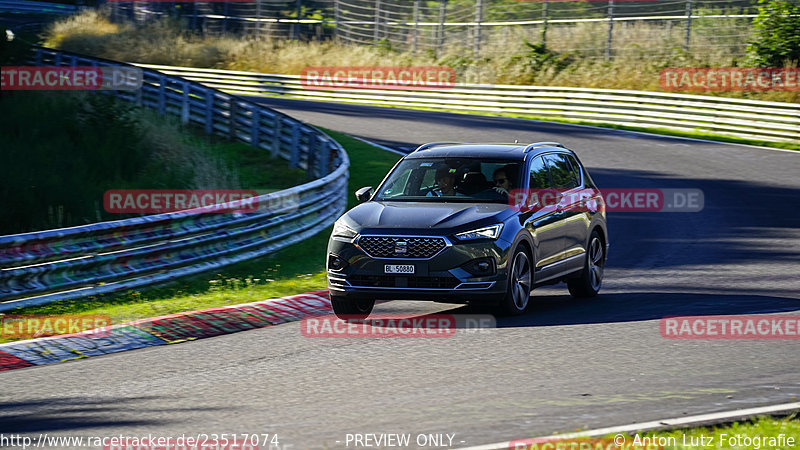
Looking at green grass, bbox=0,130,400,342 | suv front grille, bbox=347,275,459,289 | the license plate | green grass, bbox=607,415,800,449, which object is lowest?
green grass, bbox=0,130,400,342

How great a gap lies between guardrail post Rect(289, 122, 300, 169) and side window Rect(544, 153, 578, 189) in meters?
11.6

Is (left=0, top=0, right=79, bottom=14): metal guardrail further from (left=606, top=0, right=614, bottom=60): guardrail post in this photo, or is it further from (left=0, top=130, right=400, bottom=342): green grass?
(left=0, top=130, right=400, bottom=342): green grass

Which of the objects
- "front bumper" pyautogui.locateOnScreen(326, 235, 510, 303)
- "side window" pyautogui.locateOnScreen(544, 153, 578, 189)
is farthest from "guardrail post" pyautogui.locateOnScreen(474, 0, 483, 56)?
"front bumper" pyautogui.locateOnScreen(326, 235, 510, 303)

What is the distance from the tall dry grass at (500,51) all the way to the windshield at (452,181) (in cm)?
2400

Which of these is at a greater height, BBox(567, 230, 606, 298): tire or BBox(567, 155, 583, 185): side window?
BBox(567, 155, 583, 185): side window

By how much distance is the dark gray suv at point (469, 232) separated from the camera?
9.92 meters

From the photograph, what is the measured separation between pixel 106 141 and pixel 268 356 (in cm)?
1696

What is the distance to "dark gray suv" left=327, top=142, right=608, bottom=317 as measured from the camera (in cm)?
992

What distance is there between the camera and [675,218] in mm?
18922

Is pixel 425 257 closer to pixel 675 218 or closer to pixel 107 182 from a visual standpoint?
pixel 675 218

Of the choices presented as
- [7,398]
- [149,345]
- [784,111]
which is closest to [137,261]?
[149,345]

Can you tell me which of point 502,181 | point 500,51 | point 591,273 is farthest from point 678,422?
point 500,51

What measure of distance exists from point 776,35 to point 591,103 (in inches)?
256

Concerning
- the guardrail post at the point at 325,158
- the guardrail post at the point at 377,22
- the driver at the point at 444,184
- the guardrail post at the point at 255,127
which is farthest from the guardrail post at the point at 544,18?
the driver at the point at 444,184
